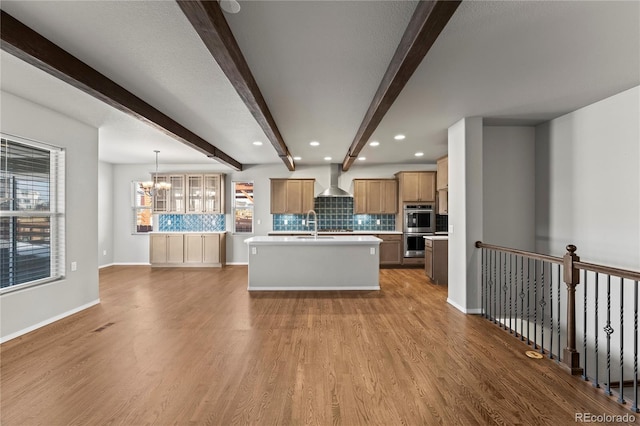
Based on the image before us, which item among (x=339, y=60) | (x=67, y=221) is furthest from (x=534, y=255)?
→ (x=67, y=221)

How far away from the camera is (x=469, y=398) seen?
2.20 meters

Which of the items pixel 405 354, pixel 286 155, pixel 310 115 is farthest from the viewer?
pixel 286 155

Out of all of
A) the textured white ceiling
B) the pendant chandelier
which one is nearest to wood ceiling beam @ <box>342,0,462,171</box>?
the textured white ceiling

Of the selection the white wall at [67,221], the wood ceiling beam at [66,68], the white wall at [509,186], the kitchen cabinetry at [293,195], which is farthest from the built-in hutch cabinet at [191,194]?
the white wall at [509,186]

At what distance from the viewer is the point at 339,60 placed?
2.61m

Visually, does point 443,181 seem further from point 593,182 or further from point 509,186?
point 593,182

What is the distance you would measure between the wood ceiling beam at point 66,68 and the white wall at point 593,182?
17.6ft

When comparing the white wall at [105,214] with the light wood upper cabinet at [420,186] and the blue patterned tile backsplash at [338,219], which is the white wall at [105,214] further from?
the light wood upper cabinet at [420,186]

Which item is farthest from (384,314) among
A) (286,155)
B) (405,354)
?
(286,155)

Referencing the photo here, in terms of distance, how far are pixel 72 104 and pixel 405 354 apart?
4617mm

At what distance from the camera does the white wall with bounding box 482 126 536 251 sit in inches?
184

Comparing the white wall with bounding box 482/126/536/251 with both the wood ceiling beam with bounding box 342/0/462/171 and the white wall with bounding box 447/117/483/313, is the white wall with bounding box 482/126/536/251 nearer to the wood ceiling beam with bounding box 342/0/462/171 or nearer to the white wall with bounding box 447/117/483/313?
the white wall with bounding box 447/117/483/313

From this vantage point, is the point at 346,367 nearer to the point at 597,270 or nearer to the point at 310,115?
the point at 597,270

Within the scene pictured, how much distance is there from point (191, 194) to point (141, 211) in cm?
153
